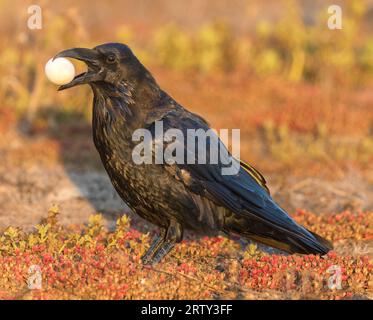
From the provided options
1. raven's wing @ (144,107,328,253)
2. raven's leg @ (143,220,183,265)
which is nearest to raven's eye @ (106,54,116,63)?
raven's wing @ (144,107,328,253)

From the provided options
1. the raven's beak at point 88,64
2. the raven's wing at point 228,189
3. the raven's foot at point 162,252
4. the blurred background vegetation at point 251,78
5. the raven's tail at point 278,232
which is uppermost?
the blurred background vegetation at point 251,78

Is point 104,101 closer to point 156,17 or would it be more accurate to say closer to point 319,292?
point 319,292

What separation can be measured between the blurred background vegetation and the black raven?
4.26 metres

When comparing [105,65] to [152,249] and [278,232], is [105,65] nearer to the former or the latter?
[152,249]

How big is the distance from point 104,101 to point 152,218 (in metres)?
0.94

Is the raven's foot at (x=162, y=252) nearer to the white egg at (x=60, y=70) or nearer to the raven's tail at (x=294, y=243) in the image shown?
the raven's tail at (x=294, y=243)

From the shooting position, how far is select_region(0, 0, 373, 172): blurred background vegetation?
34.7ft

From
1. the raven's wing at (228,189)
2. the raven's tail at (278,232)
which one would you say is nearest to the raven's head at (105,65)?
the raven's wing at (228,189)

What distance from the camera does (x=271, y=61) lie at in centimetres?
1468

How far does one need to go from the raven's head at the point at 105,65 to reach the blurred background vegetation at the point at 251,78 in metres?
4.52

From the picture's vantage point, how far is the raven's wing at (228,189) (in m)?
5.25

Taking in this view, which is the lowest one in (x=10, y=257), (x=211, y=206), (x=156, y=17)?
(x=10, y=257)

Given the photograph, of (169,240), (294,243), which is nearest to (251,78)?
(294,243)
